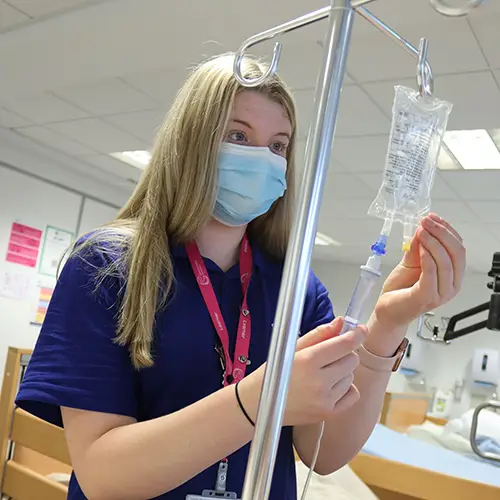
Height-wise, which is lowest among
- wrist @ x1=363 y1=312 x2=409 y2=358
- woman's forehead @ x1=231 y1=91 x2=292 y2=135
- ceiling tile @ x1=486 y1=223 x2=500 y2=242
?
wrist @ x1=363 y1=312 x2=409 y2=358

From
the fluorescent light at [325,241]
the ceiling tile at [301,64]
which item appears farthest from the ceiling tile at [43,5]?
the fluorescent light at [325,241]

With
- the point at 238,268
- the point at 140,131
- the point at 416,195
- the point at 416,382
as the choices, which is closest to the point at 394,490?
the point at 238,268

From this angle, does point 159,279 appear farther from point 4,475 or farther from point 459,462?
point 459,462

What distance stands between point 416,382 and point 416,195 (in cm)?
656

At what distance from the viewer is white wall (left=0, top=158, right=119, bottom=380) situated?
14.4 feet

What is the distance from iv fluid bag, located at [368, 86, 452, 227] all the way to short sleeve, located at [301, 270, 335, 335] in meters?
0.37

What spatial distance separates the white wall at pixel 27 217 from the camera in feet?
14.4

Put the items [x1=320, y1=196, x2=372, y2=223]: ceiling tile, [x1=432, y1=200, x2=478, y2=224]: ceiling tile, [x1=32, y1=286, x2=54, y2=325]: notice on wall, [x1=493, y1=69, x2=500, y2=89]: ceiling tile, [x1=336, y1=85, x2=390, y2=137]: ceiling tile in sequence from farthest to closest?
[x1=32, y1=286, x2=54, y2=325]: notice on wall, [x1=320, y1=196, x2=372, y2=223]: ceiling tile, [x1=432, y1=200, x2=478, y2=224]: ceiling tile, [x1=336, y1=85, x2=390, y2=137]: ceiling tile, [x1=493, y1=69, x2=500, y2=89]: ceiling tile

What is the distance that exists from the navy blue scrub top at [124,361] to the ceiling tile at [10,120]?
3.32 meters

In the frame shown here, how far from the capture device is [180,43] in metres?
2.38

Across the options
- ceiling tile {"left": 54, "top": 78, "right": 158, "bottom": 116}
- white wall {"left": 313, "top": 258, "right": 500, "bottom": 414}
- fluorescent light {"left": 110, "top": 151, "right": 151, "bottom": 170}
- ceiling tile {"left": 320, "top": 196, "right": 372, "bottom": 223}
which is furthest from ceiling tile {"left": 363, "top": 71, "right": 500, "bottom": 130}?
white wall {"left": 313, "top": 258, "right": 500, "bottom": 414}

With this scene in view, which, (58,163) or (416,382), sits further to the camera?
(416,382)

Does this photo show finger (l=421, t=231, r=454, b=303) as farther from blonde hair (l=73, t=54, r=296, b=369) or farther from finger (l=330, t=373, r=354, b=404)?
blonde hair (l=73, t=54, r=296, b=369)

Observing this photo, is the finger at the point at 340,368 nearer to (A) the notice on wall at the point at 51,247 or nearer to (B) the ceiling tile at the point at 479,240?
(B) the ceiling tile at the point at 479,240
